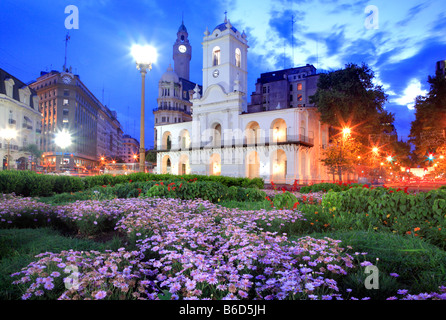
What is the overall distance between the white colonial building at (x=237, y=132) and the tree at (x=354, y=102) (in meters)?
3.69

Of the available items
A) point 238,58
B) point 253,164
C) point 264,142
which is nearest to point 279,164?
point 253,164

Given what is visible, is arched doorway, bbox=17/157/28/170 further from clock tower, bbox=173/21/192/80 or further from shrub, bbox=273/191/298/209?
clock tower, bbox=173/21/192/80

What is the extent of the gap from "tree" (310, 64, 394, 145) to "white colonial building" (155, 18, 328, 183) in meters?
3.69

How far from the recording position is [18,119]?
44969mm

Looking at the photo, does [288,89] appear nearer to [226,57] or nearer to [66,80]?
[226,57]

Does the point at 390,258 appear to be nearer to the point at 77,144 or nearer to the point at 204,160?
the point at 204,160

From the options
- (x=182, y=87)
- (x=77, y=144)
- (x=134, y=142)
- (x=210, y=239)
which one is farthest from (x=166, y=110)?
(x=134, y=142)

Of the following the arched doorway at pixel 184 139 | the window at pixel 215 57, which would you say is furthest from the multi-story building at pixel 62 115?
the window at pixel 215 57

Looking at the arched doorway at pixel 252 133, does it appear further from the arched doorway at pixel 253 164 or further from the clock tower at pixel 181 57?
the clock tower at pixel 181 57

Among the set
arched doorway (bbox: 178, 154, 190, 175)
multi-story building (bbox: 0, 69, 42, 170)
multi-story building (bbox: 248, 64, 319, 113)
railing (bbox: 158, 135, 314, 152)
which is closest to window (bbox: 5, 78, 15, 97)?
multi-story building (bbox: 0, 69, 42, 170)

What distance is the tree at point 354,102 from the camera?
35.5 metres

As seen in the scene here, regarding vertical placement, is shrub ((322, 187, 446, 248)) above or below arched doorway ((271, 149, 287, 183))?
below

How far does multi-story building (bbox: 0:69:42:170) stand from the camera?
129 ft

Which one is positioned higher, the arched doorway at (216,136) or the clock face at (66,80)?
the clock face at (66,80)
